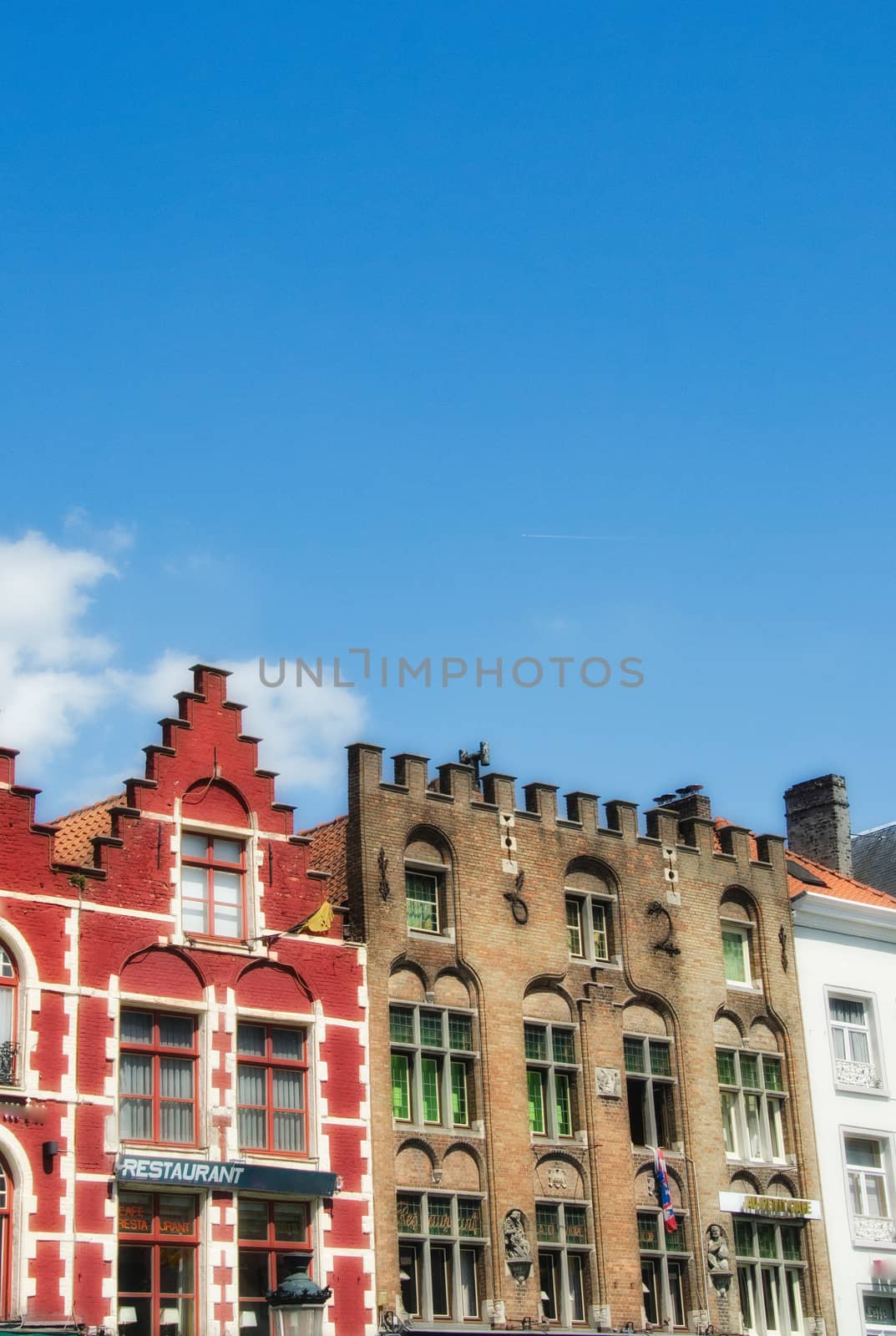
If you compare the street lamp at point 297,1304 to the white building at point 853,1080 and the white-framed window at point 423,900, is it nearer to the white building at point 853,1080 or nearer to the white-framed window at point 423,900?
the white-framed window at point 423,900

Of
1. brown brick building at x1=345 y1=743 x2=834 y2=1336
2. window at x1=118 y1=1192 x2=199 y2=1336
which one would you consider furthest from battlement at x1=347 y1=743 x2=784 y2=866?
window at x1=118 y1=1192 x2=199 y2=1336

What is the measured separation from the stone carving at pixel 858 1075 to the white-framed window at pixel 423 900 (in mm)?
10387

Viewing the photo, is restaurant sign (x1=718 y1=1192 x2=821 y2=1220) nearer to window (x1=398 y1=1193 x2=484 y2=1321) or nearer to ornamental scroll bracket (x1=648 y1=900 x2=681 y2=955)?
ornamental scroll bracket (x1=648 y1=900 x2=681 y2=955)

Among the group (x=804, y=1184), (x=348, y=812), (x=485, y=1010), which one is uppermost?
(x=348, y=812)

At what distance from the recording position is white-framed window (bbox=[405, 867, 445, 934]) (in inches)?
1387

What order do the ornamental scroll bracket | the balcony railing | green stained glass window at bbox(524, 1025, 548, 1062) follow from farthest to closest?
1. the ornamental scroll bracket
2. green stained glass window at bbox(524, 1025, 548, 1062)
3. the balcony railing

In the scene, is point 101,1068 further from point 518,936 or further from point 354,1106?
point 518,936

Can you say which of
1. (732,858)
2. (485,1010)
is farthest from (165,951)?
(732,858)

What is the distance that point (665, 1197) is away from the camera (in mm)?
35906

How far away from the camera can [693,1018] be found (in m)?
38.3

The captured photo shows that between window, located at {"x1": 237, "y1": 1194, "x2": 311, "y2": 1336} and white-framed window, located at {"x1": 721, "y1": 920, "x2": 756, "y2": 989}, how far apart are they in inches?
464

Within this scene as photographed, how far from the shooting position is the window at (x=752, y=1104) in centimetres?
3844

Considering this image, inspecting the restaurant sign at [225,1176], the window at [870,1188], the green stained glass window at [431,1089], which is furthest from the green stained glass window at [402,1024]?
the window at [870,1188]

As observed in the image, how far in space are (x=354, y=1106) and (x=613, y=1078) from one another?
6137 millimetres
